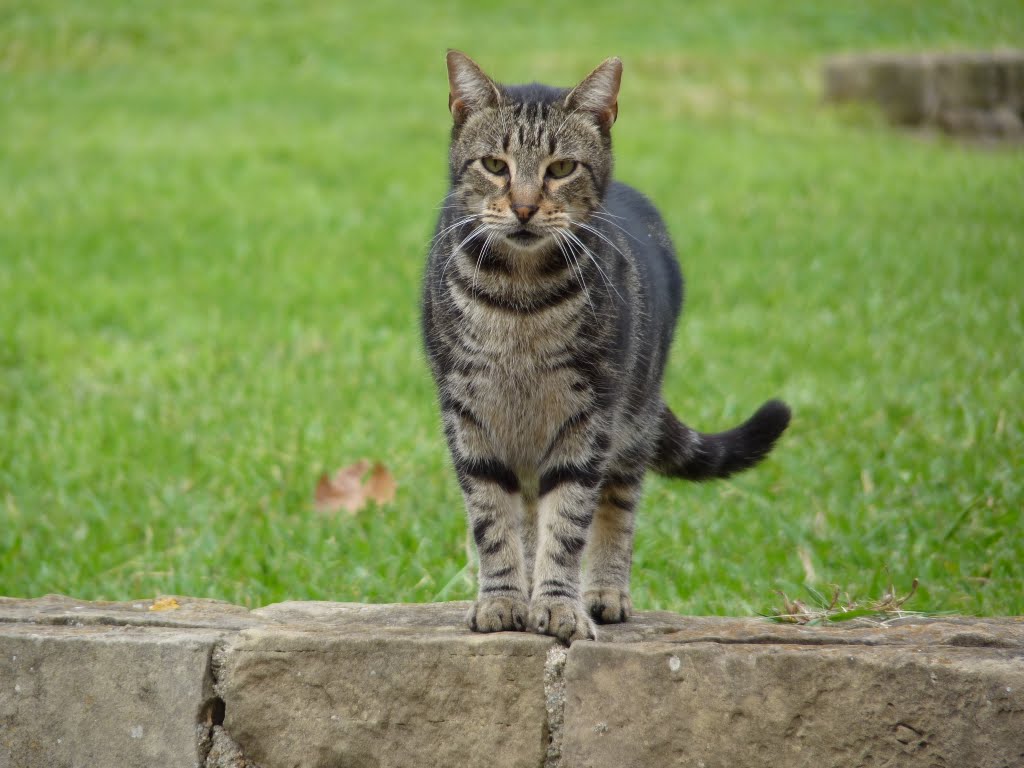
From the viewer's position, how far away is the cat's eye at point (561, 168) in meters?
3.01

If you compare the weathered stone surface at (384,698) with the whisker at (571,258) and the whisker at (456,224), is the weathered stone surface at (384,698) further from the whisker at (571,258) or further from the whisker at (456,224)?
the whisker at (456,224)

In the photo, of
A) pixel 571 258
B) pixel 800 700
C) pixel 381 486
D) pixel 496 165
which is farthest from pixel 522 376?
pixel 381 486

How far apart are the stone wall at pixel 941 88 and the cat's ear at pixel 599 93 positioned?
1048 centimetres

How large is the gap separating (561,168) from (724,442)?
0.97 meters

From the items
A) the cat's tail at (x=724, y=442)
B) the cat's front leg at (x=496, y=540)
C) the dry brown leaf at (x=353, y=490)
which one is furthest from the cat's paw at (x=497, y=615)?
the dry brown leaf at (x=353, y=490)

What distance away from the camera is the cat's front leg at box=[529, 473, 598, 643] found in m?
2.78

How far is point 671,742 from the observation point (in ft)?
8.27

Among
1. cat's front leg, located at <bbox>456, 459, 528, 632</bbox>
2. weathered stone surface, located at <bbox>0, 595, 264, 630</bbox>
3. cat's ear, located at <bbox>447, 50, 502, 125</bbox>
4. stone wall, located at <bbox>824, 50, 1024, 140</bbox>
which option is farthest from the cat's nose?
stone wall, located at <bbox>824, 50, 1024, 140</bbox>

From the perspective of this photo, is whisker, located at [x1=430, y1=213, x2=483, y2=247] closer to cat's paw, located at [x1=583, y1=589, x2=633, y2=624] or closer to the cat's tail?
the cat's tail

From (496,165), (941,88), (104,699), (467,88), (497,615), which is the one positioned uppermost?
(467,88)

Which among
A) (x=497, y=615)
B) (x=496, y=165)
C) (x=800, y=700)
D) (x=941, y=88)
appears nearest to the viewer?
(x=800, y=700)

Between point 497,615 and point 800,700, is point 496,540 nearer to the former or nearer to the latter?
point 497,615

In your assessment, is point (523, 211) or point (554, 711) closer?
point (554, 711)

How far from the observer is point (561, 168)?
3.02 m
